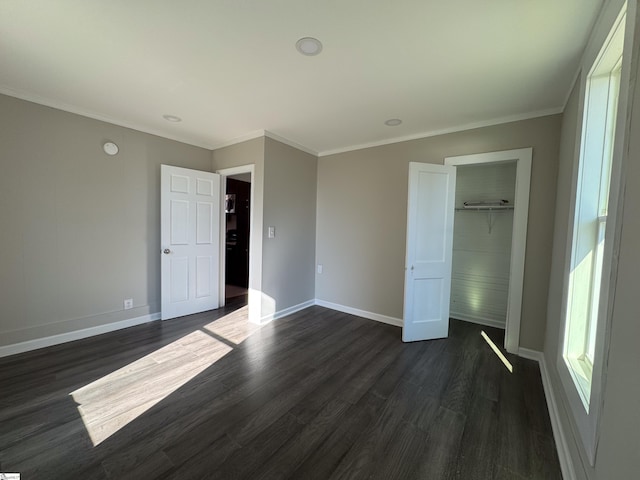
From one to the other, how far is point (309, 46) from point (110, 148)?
106 inches

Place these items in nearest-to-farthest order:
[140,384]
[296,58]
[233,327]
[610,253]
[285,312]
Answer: [610,253] < [296,58] < [140,384] < [233,327] < [285,312]

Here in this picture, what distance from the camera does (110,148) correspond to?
292 cm

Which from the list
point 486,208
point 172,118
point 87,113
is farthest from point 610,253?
point 87,113

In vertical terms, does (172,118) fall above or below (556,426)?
above

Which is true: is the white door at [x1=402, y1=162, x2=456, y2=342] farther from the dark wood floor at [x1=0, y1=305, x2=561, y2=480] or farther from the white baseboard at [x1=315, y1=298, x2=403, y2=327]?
the white baseboard at [x1=315, y1=298, x2=403, y2=327]

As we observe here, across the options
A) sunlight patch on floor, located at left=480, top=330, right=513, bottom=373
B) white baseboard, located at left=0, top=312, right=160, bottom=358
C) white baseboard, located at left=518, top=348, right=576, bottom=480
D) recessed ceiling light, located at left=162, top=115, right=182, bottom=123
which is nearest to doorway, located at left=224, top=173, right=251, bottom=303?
white baseboard, located at left=0, top=312, right=160, bottom=358

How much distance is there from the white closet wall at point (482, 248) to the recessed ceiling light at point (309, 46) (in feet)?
9.07

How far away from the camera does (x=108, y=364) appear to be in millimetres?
2289

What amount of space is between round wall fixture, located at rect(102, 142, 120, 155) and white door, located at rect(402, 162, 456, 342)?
3.47 m

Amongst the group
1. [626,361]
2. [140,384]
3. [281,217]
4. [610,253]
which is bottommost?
[140,384]

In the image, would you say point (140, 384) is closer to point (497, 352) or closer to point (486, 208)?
point (497, 352)

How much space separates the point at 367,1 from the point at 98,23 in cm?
164

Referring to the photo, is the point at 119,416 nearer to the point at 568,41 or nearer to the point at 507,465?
the point at 507,465

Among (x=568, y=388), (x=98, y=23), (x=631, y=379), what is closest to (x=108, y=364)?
(x=98, y=23)
